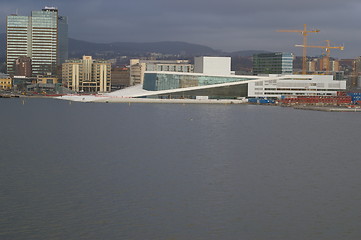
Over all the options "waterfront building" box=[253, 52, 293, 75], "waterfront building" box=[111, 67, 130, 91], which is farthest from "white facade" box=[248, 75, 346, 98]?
Result: "waterfront building" box=[111, 67, 130, 91]

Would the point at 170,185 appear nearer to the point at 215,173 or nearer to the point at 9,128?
the point at 215,173

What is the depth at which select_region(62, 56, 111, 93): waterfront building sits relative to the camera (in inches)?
4306

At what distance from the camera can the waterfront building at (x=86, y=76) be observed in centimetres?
10938

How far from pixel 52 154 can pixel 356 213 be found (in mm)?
12889

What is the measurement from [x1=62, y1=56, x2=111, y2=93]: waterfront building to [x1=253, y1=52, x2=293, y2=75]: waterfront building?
98.2 ft

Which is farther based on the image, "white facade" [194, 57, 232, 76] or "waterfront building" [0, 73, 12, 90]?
"waterfront building" [0, 73, 12, 90]

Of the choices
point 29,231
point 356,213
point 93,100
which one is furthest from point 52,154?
point 93,100

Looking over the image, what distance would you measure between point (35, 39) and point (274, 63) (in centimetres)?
5042

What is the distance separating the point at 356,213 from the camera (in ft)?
50.0

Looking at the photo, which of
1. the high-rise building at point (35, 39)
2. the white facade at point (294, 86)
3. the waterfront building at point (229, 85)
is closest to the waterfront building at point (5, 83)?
the high-rise building at point (35, 39)

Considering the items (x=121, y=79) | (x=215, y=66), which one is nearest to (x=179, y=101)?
(x=215, y=66)

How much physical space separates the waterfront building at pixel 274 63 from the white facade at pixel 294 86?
140 ft

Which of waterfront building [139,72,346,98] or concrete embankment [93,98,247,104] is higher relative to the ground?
waterfront building [139,72,346,98]

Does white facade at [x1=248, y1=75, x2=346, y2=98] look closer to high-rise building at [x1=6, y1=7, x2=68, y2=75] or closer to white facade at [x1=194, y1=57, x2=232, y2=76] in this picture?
white facade at [x1=194, y1=57, x2=232, y2=76]
